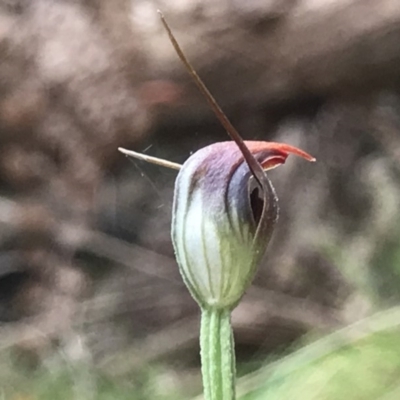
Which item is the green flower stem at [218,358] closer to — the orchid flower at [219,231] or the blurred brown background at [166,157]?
the orchid flower at [219,231]

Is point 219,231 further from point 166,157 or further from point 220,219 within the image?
point 166,157

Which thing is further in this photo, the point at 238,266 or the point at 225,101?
the point at 225,101

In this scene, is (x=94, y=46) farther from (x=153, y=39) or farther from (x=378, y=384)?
(x=378, y=384)

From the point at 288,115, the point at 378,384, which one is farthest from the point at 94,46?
the point at 378,384

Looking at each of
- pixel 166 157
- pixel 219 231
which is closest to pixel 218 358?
pixel 219 231

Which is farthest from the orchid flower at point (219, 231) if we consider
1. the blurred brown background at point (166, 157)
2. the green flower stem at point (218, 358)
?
the blurred brown background at point (166, 157)
